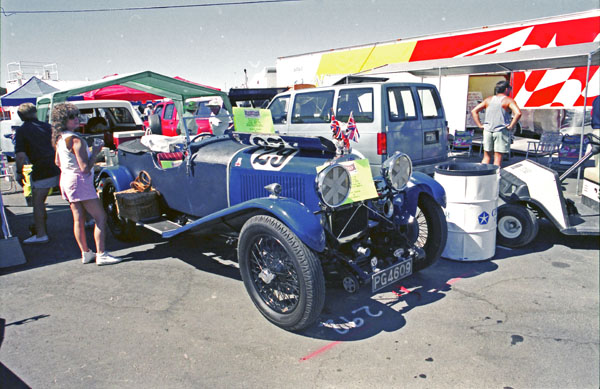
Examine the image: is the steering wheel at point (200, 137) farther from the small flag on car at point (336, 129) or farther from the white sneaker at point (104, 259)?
the small flag on car at point (336, 129)

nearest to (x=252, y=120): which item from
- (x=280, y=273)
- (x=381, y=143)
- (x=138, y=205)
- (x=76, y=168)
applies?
(x=280, y=273)

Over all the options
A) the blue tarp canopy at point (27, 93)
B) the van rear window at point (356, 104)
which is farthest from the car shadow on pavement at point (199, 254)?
the blue tarp canopy at point (27, 93)

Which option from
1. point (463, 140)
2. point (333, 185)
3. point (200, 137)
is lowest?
point (463, 140)

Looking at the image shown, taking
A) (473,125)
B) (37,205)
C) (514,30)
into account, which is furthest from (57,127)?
(473,125)

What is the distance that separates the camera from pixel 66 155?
160 inches

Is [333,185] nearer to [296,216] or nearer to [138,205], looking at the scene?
[296,216]

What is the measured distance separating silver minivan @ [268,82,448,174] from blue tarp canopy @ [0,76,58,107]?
9197 millimetres

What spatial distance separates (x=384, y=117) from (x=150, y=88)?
355 centimetres

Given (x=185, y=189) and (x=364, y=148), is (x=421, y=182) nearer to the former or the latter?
(x=185, y=189)

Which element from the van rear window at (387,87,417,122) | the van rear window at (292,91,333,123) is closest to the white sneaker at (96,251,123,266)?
the van rear window at (292,91,333,123)

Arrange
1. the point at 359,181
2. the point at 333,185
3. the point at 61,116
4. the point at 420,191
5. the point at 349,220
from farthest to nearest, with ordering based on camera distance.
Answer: the point at 61,116 < the point at 420,191 < the point at 349,220 < the point at 359,181 < the point at 333,185

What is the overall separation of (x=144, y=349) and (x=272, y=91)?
11.5m

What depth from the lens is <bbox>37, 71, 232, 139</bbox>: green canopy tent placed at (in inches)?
185

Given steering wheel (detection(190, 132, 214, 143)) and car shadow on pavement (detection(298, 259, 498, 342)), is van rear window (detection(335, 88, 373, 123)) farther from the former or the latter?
car shadow on pavement (detection(298, 259, 498, 342))
